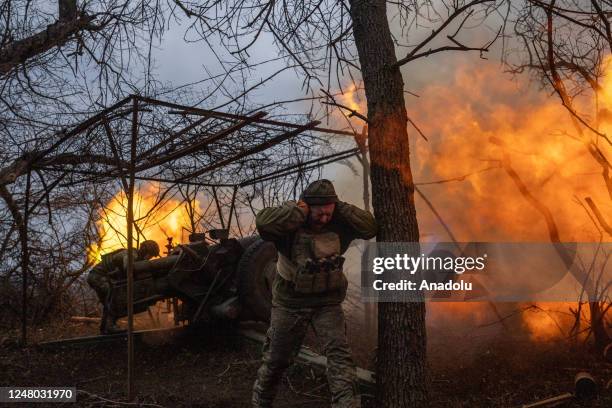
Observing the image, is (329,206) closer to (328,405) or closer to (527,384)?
(328,405)

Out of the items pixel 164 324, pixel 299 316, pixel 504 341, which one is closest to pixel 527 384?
pixel 504 341

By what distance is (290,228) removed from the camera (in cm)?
438

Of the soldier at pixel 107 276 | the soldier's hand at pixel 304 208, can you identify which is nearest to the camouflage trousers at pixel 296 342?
the soldier's hand at pixel 304 208

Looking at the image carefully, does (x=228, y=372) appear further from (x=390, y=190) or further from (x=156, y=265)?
(x=390, y=190)

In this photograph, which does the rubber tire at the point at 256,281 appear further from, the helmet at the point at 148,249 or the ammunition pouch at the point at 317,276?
the ammunition pouch at the point at 317,276

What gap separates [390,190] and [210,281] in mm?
3901

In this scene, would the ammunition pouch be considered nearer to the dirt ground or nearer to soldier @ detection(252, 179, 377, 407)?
soldier @ detection(252, 179, 377, 407)

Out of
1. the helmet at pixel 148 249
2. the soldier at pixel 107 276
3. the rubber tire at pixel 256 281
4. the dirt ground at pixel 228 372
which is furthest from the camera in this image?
the helmet at pixel 148 249

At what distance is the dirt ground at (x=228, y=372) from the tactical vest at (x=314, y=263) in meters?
1.24

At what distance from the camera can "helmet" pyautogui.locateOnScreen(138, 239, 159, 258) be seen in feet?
25.1

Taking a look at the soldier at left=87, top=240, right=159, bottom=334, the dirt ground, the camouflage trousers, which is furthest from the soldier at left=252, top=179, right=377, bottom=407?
the soldier at left=87, top=240, right=159, bottom=334

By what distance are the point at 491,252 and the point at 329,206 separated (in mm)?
4692

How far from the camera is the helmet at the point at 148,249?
7648 mm

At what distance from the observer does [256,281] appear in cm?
721
